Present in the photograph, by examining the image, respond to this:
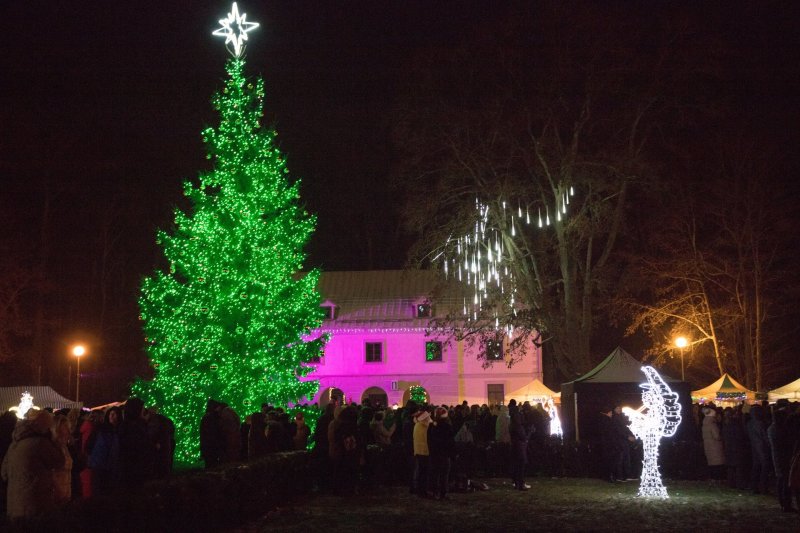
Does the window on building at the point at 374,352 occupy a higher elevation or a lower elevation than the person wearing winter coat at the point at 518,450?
higher

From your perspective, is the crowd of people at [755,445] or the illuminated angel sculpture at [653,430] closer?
the crowd of people at [755,445]

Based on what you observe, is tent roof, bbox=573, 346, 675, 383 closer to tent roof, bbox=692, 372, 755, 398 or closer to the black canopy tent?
the black canopy tent

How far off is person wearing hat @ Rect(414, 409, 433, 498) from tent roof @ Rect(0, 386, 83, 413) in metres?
18.6

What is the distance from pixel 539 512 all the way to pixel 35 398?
23280 mm

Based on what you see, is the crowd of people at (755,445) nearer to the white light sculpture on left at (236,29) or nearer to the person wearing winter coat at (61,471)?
the person wearing winter coat at (61,471)

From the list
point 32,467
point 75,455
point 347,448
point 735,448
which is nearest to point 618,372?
point 735,448

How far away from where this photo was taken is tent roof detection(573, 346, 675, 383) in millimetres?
23453

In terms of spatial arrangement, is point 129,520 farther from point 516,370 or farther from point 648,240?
point 516,370

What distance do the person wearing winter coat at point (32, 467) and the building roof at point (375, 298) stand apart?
145 feet

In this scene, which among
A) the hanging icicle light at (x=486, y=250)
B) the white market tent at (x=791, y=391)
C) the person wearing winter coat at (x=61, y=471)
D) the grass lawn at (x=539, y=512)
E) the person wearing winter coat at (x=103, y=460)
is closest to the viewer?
the person wearing winter coat at (x=61, y=471)

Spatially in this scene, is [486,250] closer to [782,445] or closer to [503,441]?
[503,441]

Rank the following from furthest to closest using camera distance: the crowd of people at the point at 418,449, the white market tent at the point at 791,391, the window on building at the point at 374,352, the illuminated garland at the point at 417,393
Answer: the window on building at the point at 374,352 → the illuminated garland at the point at 417,393 → the white market tent at the point at 791,391 → the crowd of people at the point at 418,449

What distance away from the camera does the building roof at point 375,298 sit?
54.6 m

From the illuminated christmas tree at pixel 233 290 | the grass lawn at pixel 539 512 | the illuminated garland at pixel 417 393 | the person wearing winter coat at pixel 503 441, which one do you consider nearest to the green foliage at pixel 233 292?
the illuminated christmas tree at pixel 233 290
